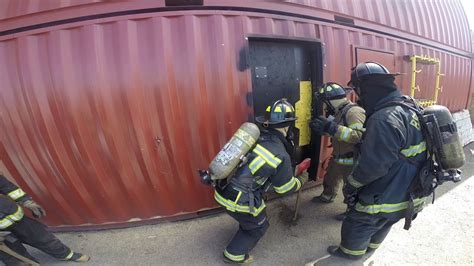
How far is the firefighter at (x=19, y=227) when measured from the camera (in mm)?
2439

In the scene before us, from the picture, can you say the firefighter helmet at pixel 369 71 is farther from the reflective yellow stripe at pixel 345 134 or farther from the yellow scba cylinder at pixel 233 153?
the yellow scba cylinder at pixel 233 153

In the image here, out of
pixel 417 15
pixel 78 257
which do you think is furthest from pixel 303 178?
pixel 417 15

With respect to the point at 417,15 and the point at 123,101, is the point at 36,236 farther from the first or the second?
the point at 417,15

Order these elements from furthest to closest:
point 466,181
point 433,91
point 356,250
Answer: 1. point 433,91
2. point 466,181
3. point 356,250

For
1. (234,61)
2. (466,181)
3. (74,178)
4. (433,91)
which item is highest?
(234,61)

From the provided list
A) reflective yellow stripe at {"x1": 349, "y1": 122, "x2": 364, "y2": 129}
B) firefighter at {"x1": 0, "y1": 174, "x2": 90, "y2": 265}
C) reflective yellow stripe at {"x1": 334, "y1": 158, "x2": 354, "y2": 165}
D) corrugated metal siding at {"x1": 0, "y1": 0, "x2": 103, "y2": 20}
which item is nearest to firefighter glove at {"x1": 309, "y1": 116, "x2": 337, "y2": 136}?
reflective yellow stripe at {"x1": 349, "y1": 122, "x2": 364, "y2": 129}

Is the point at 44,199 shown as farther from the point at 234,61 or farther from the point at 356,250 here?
the point at 356,250

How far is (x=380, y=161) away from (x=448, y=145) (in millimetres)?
646

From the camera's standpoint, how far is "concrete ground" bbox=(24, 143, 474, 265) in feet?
9.51

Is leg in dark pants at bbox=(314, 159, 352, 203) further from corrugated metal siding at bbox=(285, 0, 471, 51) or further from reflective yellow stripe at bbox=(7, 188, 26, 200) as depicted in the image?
reflective yellow stripe at bbox=(7, 188, 26, 200)

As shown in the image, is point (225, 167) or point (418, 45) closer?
point (225, 167)

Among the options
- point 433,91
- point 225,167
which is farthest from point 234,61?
point 433,91

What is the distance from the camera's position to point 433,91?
6078 millimetres

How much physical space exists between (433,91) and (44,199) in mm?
8305
